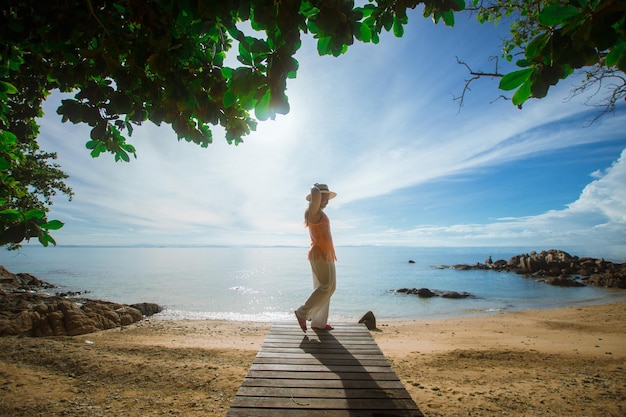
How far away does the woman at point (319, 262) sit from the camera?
4.80 metres

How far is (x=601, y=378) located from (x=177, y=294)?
30.6 meters

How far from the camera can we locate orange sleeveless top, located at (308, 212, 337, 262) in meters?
4.96

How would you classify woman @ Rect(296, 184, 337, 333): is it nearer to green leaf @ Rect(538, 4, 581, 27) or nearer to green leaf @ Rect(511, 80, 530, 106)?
green leaf @ Rect(511, 80, 530, 106)

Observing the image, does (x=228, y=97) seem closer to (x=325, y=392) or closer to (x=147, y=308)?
(x=325, y=392)

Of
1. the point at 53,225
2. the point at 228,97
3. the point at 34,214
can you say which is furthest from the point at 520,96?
the point at 34,214

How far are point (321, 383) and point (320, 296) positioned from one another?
1.79 meters

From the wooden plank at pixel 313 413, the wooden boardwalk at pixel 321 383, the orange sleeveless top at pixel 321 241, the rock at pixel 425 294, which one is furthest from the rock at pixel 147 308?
the rock at pixel 425 294

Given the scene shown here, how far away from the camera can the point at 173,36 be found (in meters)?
2.28

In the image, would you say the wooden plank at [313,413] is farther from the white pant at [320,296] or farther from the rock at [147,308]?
the rock at [147,308]

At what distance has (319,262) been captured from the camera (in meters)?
4.93

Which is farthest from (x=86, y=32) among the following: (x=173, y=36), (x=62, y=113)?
(x=62, y=113)

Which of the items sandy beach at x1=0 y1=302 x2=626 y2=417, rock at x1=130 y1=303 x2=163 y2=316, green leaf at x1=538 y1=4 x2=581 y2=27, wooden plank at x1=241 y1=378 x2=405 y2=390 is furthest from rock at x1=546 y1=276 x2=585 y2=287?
green leaf at x1=538 y1=4 x2=581 y2=27

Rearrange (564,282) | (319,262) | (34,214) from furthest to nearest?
(564,282) < (319,262) < (34,214)

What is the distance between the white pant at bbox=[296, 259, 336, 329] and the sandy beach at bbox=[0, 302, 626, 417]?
8.57 feet
